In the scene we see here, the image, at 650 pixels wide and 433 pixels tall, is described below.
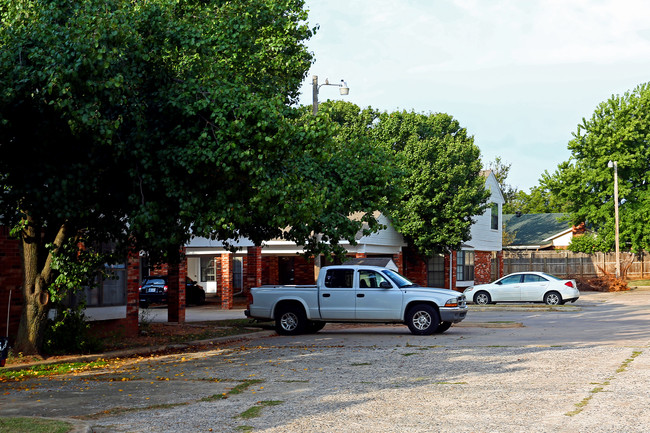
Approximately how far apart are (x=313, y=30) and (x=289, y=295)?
7530mm

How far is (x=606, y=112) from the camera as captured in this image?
5425 centimetres

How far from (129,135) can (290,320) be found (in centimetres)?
916

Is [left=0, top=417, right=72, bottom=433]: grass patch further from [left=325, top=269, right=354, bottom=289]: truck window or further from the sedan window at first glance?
the sedan window

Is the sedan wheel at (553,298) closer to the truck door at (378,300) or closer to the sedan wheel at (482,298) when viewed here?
the sedan wheel at (482,298)

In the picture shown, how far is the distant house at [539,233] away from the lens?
65.8m

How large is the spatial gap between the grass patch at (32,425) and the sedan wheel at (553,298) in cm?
2749

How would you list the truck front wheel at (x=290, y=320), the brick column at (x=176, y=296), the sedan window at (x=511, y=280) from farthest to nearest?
the sedan window at (x=511, y=280) → the brick column at (x=176, y=296) → the truck front wheel at (x=290, y=320)

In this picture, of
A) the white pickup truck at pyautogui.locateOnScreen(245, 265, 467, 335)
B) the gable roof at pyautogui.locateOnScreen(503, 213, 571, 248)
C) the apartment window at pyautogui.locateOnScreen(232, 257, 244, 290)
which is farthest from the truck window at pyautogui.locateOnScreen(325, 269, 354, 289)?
the gable roof at pyautogui.locateOnScreen(503, 213, 571, 248)

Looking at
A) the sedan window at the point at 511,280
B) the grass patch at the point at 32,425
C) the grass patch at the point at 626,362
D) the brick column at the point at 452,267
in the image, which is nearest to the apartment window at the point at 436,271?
the brick column at the point at 452,267

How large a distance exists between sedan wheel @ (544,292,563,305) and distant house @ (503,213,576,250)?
31.8 metres

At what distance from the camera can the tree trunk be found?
14.6 metres

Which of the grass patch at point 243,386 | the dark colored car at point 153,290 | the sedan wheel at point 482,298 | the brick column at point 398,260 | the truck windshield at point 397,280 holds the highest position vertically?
the brick column at point 398,260

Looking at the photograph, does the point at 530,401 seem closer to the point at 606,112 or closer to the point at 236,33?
the point at 236,33

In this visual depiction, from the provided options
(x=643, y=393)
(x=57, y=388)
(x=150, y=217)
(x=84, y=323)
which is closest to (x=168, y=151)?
(x=150, y=217)
